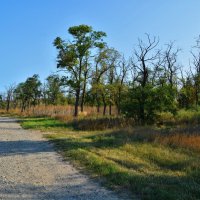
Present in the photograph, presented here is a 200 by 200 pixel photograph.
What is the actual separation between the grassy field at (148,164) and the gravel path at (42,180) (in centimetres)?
54

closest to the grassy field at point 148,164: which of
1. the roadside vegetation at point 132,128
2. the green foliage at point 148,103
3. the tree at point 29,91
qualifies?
the roadside vegetation at point 132,128

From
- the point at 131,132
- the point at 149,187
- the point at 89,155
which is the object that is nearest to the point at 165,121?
the point at 131,132

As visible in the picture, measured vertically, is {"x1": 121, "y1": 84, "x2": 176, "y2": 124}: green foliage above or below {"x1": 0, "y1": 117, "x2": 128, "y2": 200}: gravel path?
above

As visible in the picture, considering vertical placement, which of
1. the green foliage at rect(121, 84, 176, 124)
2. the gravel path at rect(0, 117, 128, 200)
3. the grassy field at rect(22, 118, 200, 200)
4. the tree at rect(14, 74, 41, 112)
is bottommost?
the gravel path at rect(0, 117, 128, 200)

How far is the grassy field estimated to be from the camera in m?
7.99

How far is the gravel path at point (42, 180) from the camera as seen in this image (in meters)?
7.62

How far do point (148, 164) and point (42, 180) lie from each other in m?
3.49

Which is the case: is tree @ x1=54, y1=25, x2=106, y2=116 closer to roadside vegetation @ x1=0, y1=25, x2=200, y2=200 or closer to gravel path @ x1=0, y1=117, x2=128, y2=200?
roadside vegetation @ x1=0, y1=25, x2=200, y2=200

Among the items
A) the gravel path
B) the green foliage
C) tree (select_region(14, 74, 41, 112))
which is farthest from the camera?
tree (select_region(14, 74, 41, 112))

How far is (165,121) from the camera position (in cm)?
2895

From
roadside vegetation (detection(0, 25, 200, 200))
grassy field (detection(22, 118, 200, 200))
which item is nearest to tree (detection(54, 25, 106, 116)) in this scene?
roadside vegetation (detection(0, 25, 200, 200))

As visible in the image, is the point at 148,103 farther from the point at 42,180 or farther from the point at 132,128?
the point at 42,180

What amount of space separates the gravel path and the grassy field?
543mm

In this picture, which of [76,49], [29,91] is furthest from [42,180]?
[29,91]
